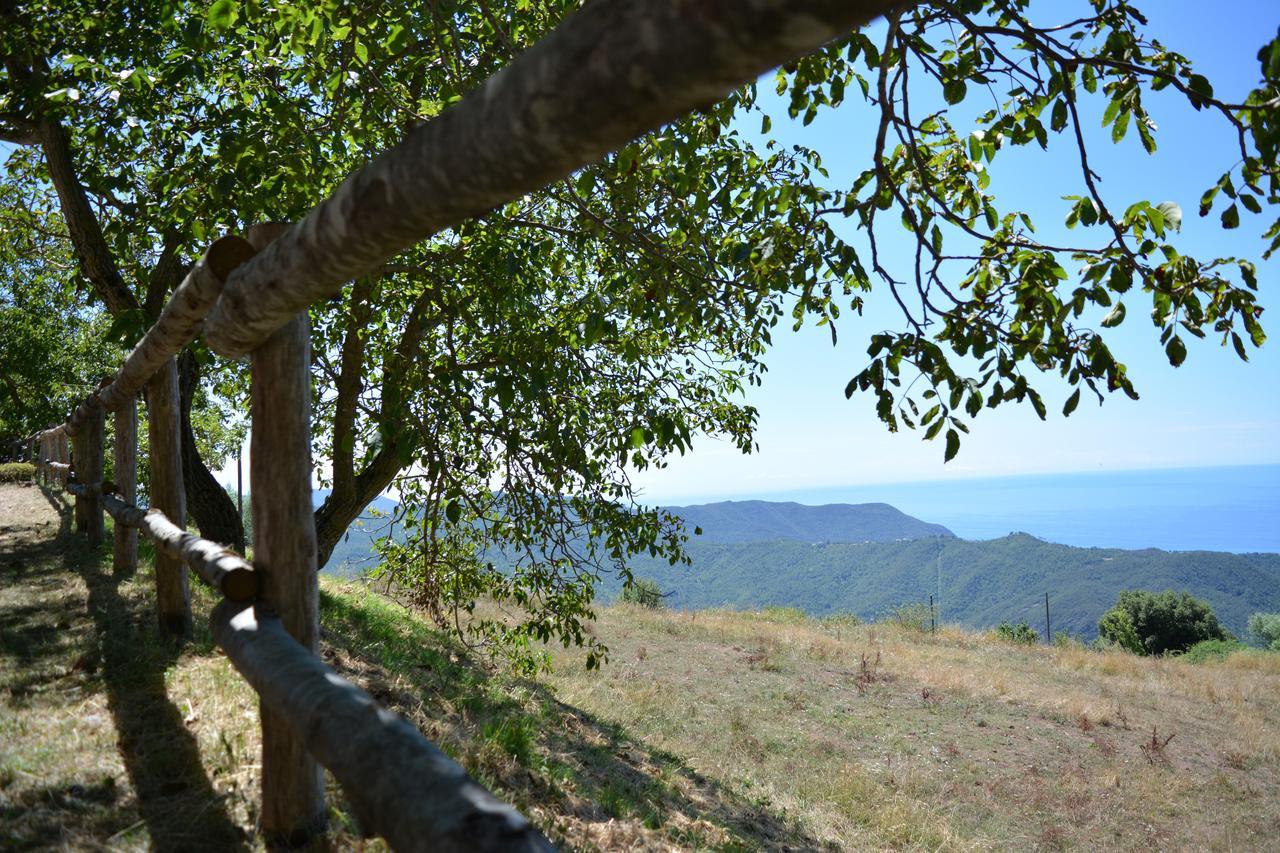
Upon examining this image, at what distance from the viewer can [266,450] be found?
8.82ft

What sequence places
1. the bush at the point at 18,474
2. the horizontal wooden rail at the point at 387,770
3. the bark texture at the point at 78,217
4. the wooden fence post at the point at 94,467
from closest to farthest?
the horizontal wooden rail at the point at 387,770
the bark texture at the point at 78,217
the wooden fence post at the point at 94,467
the bush at the point at 18,474

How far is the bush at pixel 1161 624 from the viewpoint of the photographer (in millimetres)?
41562

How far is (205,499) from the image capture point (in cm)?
880

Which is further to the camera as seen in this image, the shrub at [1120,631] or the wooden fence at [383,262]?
the shrub at [1120,631]

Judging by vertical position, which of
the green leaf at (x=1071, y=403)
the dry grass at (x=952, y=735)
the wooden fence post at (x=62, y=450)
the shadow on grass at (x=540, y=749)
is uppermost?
the green leaf at (x=1071, y=403)

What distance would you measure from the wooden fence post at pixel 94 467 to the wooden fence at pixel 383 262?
466cm

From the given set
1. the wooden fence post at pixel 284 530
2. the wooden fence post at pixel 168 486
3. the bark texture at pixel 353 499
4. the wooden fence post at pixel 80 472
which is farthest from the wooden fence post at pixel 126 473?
the wooden fence post at pixel 284 530

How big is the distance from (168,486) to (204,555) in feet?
7.09

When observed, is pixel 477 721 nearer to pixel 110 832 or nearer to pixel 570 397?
pixel 570 397

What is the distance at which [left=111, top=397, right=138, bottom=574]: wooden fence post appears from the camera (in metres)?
6.20

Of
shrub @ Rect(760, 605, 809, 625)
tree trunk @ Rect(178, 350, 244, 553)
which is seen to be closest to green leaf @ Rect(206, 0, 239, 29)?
tree trunk @ Rect(178, 350, 244, 553)

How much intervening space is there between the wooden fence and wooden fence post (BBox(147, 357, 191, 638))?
118cm

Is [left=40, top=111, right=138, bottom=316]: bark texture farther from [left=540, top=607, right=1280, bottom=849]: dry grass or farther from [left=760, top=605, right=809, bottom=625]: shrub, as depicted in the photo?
[left=760, top=605, right=809, bottom=625]: shrub

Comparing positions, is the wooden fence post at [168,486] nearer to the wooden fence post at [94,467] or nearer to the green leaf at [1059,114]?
the wooden fence post at [94,467]
